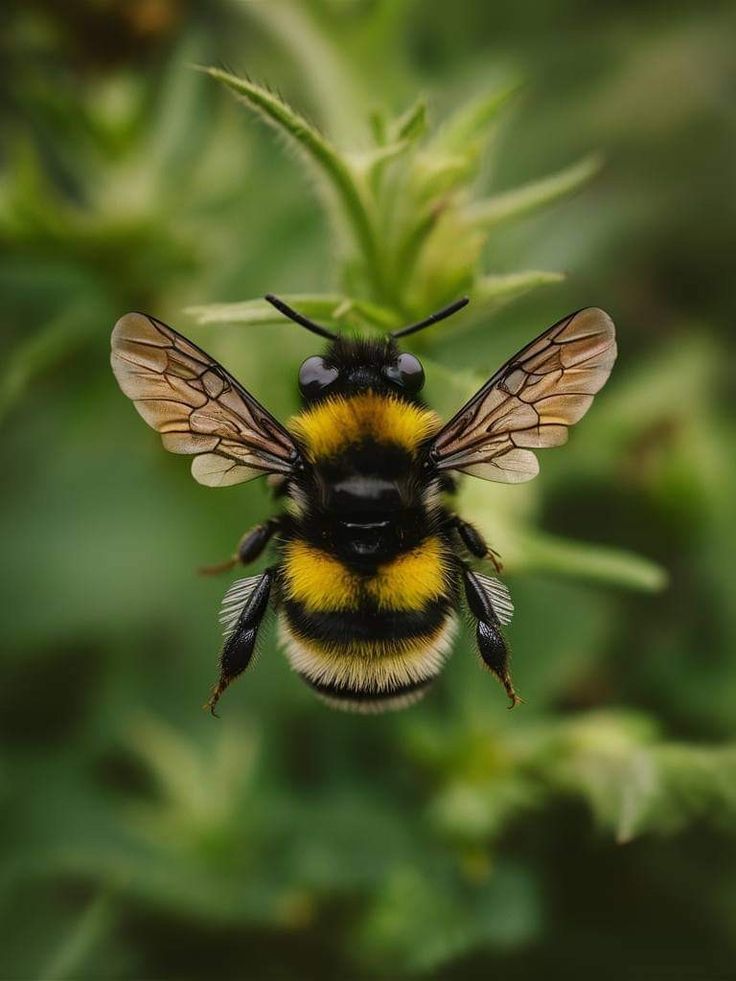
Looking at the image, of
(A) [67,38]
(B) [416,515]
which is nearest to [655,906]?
(B) [416,515]

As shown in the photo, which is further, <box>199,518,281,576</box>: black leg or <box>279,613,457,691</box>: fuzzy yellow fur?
<box>199,518,281,576</box>: black leg

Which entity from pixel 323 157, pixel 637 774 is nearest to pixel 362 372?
pixel 323 157

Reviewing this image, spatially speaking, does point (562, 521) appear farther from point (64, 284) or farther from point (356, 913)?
point (64, 284)

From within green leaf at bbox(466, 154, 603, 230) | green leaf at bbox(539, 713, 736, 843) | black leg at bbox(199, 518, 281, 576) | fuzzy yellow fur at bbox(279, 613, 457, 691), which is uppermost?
green leaf at bbox(466, 154, 603, 230)

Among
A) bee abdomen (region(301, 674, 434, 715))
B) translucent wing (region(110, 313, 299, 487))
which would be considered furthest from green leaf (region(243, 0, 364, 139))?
bee abdomen (region(301, 674, 434, 715))

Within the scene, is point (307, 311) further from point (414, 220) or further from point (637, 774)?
point (637, 774)

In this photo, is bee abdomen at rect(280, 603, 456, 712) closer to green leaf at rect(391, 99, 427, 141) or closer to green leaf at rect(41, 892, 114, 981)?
green leaf at rect(391, 99, 427, 141)

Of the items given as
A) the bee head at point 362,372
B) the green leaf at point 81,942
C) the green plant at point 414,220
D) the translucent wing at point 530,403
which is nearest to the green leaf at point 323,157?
the green plant at point 414,220
